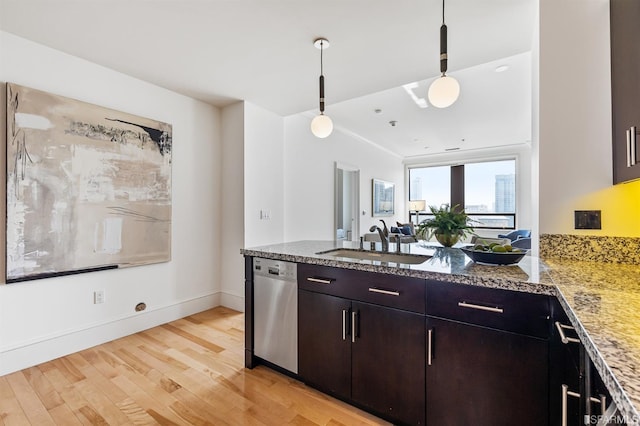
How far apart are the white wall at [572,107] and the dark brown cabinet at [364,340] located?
3.63 ft

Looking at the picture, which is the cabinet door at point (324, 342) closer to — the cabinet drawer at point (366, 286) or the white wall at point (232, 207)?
the cabinet drawer at point (366, 286)

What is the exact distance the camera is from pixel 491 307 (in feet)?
4.13

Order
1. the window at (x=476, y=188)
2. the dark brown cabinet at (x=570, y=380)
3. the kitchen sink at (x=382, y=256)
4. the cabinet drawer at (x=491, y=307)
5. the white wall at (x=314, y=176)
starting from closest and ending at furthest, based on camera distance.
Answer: the dark brown cabinet at (x=570, y=380)
the cabinet drawer at (x=491, y=307)
the kitchen sink at (x=382, y=256)
the white wall at (x=314, y=176)
the window at (x=476, y=188)

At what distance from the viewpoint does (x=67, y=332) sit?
242 centimetres

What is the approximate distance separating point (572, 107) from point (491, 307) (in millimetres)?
1363

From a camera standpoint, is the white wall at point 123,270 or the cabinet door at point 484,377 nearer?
the cabinet door at point 484,377

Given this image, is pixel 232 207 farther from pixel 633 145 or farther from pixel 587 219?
pixel 633 145

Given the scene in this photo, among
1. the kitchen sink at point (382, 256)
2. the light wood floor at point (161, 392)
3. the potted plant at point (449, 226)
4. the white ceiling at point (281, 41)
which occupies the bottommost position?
the light wood floor at point (161, 392)

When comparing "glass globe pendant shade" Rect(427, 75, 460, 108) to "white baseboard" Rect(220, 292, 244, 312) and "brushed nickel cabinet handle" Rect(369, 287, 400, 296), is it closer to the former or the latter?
"brushed nickel cabinet handle" Rect(369, 287, 400, 296)

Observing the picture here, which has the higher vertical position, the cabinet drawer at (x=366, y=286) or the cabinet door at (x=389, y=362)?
the cabinet drawer at (x=366, y=286)

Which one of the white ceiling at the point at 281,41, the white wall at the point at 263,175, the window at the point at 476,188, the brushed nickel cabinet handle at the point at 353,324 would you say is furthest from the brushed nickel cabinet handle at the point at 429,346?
the window at the point at 476,188

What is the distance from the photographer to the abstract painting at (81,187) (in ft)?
7.06

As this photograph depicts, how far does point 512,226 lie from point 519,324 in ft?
22.8

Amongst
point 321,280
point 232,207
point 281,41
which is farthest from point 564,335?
point 232,207
